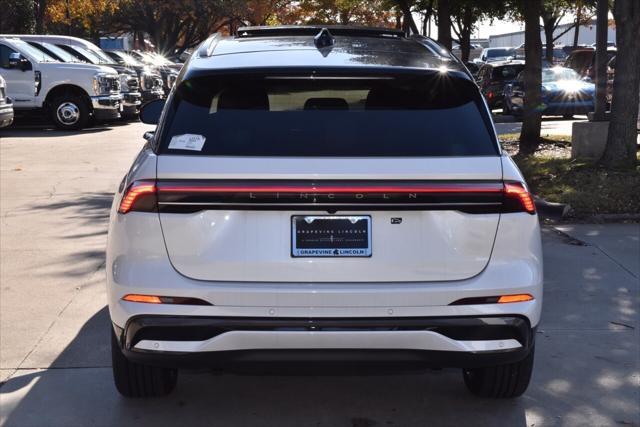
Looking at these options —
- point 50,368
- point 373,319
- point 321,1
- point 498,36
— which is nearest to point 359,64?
point 373,319

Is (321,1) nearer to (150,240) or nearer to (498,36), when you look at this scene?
(150,240)

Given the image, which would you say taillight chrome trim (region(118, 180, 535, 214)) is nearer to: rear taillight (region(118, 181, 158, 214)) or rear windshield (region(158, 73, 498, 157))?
rear taillight (region(118, 181, 158, 214))

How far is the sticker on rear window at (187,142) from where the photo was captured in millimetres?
3859

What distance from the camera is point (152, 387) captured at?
14.9ft

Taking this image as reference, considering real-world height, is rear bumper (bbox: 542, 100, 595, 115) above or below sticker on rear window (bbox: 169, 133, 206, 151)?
below

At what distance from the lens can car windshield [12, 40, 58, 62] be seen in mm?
20061

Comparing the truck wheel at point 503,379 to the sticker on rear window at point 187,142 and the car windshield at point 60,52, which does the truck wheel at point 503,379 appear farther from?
the car windshield at point 60,52

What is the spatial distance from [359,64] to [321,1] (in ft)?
141

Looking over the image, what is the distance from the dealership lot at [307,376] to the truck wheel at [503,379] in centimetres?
9

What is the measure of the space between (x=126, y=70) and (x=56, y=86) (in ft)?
9.30

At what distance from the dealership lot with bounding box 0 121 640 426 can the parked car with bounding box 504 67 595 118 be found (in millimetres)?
14689

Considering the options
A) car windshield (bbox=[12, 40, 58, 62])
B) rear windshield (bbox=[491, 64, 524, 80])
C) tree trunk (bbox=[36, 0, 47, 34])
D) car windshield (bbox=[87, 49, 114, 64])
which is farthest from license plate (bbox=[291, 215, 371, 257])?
tree trunk (bbox=[36, 0, 47, 34])

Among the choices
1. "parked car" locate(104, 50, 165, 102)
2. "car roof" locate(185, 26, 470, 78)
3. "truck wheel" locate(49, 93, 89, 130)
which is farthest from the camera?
"parked car" locate(104, 50, 165, 102)

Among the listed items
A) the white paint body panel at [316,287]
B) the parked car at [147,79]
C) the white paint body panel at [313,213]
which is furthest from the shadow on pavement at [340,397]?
the parked car at [147,79]
